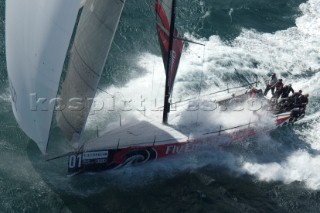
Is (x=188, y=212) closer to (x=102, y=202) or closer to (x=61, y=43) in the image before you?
(x=102, y=202)

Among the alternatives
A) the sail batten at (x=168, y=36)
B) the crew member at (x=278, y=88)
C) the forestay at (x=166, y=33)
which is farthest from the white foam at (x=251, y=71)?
the forestay at (x=166, y=33)

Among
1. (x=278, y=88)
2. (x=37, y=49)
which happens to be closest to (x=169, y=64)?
→ (x=37, y=49)

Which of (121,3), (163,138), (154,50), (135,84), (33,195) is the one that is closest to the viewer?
(121,3)

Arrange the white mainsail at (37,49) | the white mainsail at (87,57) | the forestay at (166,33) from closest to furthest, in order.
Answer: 1. the white mainsail at (37,49)
2. the white mainsail at (87,57)
3. the forestay at (166,33)

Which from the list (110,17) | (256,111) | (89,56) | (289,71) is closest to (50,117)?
(89,56)

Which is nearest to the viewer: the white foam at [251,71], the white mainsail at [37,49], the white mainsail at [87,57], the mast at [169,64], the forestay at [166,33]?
the white mainsail at [37,49]

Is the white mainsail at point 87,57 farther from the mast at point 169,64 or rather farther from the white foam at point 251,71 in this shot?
the white foam at point 251,71

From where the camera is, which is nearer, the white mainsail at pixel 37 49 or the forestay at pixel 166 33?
the white mainsail at pixel 37 49

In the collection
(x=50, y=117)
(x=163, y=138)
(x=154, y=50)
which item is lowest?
(x=163, y=138)
